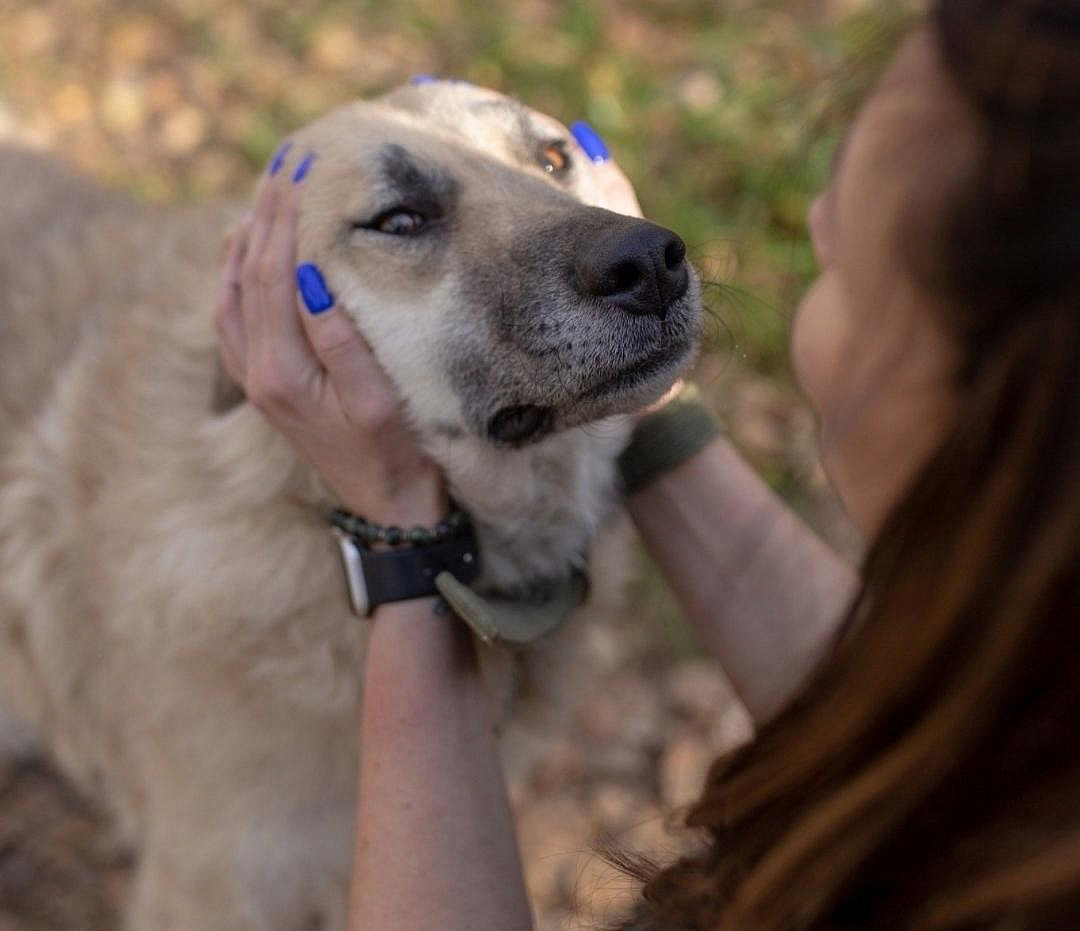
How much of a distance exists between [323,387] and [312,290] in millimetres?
166

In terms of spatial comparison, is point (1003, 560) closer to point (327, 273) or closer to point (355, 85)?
point (327, 273)

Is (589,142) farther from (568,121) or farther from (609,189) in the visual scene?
(568,121)

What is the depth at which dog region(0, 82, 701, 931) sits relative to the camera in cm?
177

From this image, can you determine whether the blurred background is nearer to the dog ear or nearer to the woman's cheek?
the dog ear

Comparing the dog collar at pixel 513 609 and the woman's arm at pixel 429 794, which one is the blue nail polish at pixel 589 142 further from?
the woman's arm at pixel 429 794

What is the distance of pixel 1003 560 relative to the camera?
3.03 feet

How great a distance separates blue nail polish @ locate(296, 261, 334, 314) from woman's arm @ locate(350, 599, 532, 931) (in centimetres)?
52

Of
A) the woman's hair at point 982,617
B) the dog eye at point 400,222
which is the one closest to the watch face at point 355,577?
the dog eye at point 400,222

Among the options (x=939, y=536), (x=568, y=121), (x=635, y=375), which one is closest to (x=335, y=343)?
(x=635, y=375)

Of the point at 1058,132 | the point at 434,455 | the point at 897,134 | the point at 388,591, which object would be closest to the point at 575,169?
the point at 434,455

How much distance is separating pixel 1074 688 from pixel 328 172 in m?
1.48

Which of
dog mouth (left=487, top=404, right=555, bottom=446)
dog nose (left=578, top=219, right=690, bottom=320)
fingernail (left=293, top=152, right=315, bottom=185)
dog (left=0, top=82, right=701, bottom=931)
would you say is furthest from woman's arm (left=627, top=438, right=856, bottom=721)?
fingernail (left=293, top=152, right=315, bottom=185)

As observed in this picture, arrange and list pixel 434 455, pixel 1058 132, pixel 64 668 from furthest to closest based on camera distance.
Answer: pixel 64 668
pixel 434 455
pixel 1058 132

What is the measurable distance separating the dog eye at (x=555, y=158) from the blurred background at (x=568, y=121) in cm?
86
